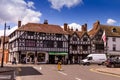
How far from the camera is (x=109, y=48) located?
68875mm

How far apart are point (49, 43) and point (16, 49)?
825 cm

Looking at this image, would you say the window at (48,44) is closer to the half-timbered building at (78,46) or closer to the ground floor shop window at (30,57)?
the ground floor shop window at (30,57)

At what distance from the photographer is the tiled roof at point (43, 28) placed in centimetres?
6112

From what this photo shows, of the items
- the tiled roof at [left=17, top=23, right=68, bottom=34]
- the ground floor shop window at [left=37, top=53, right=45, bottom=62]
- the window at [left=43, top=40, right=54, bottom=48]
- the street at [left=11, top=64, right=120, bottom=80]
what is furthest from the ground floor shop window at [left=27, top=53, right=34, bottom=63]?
the street at [left=11, top=64, right=120, bottom=80]

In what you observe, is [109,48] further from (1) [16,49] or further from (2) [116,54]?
(1) [16,49]

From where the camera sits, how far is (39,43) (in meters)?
60.8

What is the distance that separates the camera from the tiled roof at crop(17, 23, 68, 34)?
61125 millimetres

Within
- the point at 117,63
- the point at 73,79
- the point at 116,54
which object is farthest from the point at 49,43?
the point at 73,79

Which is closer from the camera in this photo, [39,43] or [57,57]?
[39,43]

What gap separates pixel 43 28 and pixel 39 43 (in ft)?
15.7

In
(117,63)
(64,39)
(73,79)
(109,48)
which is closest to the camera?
(73,79)

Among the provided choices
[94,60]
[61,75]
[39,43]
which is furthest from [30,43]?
[61,75]

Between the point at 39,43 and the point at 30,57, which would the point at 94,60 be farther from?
the point at 30,57

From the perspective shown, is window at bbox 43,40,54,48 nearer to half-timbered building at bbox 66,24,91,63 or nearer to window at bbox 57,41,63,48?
window at bbox 57,41,63,48
